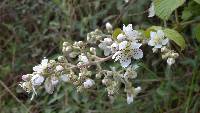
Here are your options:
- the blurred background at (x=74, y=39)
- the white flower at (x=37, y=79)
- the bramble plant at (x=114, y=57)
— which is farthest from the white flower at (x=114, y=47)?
the blurred background at (x=74, y=39)

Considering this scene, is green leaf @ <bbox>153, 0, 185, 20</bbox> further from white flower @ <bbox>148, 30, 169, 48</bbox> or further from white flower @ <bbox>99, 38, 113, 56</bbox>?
white flower @ <bbox>99, 38, 113, 56</bbox>

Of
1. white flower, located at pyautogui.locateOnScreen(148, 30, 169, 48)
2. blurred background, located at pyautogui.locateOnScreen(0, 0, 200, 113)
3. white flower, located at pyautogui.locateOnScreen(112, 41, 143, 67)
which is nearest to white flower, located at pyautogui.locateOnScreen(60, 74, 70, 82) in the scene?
white flower, located at pyautogui.locateOnScreen(112, 41, 143, 67)

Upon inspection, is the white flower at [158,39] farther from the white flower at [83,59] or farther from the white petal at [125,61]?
the white flower at [83,59]

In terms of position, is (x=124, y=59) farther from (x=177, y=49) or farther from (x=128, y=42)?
(x=177, y=49)

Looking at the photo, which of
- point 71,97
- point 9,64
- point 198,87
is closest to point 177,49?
point 198,87

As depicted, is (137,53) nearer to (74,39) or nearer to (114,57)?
(114,57)
